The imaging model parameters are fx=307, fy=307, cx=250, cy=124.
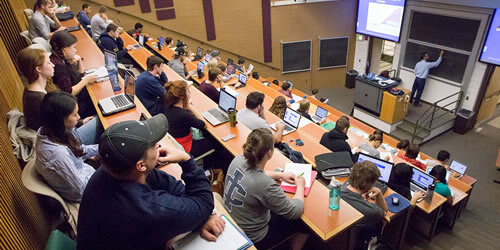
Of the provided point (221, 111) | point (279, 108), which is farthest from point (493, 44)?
point (221, 111)

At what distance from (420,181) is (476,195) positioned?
9.27ft

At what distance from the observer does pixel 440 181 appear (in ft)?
15.5

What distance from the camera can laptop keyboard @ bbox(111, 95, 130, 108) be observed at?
355cm

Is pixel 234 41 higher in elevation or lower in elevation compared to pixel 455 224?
higher

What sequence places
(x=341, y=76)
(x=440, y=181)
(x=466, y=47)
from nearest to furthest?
(x=440, y=181) < (x=466, y=47) < (x=341, y=76)

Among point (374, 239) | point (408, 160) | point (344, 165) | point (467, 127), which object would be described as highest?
point (344, 165)

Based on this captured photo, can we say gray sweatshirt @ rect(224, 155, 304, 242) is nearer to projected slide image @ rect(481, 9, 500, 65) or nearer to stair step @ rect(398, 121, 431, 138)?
stair step @ rect(398, 121, 431, 138)

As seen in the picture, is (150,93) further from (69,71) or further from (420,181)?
(420,181)

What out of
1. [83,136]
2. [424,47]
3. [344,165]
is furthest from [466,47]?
[83,136]

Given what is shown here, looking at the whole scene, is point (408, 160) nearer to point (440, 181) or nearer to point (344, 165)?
point (440, 181)

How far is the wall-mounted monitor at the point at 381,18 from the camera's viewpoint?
363 inches

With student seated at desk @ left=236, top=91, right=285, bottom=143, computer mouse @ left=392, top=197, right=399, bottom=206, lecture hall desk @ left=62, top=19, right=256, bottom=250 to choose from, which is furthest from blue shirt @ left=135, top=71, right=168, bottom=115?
computer mouse @ left=392, top=197, right=399, bottom=206

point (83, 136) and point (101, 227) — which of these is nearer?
point (101, 227)

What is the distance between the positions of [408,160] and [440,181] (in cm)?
75
